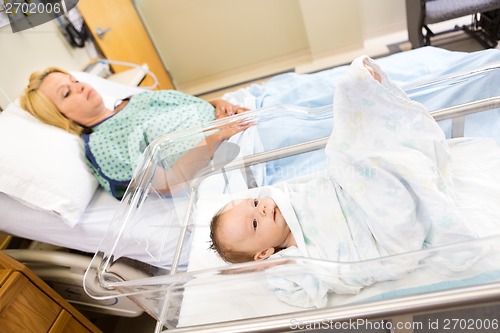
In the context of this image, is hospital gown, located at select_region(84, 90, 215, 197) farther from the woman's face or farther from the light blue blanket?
the light blue blanket

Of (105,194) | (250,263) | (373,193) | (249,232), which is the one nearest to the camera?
(250,263)

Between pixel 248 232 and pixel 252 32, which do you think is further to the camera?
pixel 252 32

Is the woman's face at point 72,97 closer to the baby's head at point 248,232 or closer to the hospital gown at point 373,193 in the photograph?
the baby's head at point 248,232

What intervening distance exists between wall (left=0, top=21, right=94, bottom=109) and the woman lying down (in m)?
1.35

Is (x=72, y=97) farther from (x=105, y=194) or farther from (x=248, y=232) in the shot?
(x=248, y=232)

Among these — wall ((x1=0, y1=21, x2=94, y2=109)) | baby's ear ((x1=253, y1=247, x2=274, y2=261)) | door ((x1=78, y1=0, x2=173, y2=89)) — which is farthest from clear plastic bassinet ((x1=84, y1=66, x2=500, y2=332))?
door ((x1=78, y1=0, x2=173, y2=89))

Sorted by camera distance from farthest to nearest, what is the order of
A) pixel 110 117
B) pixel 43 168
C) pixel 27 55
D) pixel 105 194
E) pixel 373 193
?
1. pixel 27 55
2. pixel 110 117
3. pixel 105 194
4. pixel 43 168
5. pixel 373 193

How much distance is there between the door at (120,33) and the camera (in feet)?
7.88

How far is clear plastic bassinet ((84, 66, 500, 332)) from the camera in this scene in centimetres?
71

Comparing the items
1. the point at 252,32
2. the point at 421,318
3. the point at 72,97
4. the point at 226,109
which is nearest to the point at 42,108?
the point at 72,97

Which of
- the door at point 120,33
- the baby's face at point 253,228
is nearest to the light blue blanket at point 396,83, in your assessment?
the baby's face at point 253,228

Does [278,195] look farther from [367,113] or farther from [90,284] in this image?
[90,284]

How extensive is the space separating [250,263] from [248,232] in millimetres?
257

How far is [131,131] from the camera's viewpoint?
1.59 meters
